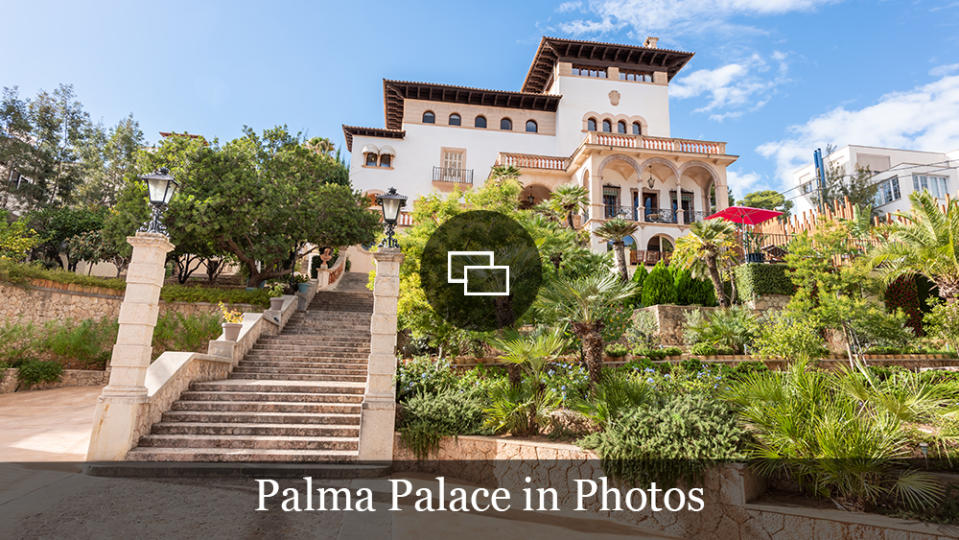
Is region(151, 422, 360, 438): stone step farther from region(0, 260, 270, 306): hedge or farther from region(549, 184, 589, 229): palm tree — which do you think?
region(549, 184, 589, 229): palm tree

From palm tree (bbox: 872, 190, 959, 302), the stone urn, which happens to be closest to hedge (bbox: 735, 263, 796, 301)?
palm tree (bbox: 872, 190, 959, 302)

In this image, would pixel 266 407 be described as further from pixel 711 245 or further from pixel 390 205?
pixel 711 245

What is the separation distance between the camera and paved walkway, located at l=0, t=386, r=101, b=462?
6.77m

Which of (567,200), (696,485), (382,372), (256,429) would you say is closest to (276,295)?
(256,429)

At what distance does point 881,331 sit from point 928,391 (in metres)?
9.83

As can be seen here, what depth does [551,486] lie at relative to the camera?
236 inches

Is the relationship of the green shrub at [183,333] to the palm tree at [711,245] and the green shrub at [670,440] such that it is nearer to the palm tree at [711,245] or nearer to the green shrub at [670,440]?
the green shrub at [670,440]

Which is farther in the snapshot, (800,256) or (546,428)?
Result: (800,256)

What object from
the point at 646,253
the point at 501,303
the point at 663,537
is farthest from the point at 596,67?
the point at 663,537

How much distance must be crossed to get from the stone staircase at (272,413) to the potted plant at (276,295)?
266cm

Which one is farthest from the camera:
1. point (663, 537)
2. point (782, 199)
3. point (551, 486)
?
point (782, 199)

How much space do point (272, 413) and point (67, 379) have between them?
9.58 metres

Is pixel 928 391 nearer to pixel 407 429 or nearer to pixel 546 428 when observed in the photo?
pixel 546 428

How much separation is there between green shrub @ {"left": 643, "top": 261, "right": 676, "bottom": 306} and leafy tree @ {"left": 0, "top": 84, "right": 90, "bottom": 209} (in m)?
26.6
